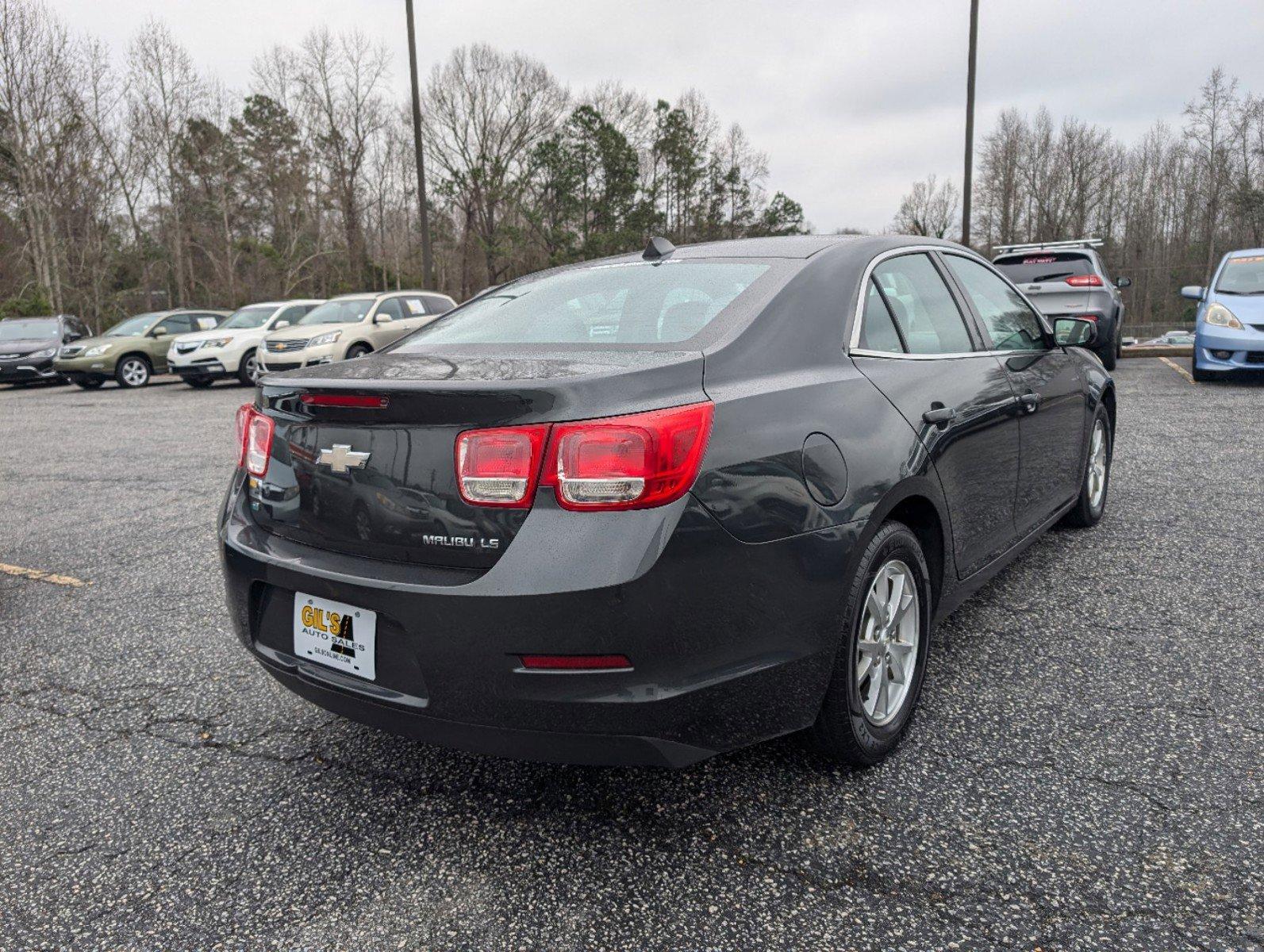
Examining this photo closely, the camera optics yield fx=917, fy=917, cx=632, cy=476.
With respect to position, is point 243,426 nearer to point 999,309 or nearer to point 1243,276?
point 999,309

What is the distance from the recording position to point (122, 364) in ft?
59.8

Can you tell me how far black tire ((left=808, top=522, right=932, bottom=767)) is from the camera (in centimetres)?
236

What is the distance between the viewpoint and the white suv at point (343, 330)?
15281 mm

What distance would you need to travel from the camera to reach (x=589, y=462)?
1.93 meters

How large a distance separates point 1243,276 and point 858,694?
38.0 ft

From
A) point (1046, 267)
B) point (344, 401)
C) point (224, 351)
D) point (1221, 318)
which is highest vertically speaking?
point (1046, 267)

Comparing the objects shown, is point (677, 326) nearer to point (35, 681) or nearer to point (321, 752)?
point (321, 752)

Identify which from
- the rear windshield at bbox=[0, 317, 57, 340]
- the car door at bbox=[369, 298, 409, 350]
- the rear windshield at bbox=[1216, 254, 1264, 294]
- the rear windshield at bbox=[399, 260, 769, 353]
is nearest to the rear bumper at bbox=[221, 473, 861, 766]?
the rear windshield at bbox=[399, 260, 769, 353]

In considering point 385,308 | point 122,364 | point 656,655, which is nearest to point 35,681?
point 656,655

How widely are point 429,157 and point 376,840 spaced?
4331 centimetres

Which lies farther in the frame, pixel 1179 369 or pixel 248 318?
pixel 248 318

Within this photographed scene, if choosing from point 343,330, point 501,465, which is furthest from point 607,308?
point 343,330

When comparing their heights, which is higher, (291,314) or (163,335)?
(291,314)

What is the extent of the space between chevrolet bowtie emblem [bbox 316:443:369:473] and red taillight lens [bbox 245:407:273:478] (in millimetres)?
292
